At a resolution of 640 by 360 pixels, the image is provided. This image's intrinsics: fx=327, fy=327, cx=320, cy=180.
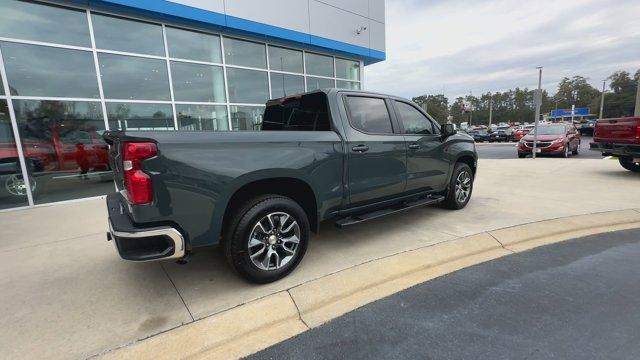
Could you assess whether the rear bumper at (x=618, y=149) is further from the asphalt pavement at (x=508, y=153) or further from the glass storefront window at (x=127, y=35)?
the glass storefront window at (x=127, y=35)

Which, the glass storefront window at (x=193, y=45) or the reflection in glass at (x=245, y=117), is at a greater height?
the glass storefront window at (x=193, y=45)

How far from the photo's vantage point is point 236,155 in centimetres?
278

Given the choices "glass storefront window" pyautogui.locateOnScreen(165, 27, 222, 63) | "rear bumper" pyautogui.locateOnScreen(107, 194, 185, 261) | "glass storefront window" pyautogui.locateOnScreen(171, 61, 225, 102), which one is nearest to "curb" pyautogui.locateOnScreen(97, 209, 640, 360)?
"rear bumper" pyautogui.locateOnScreen(107, 194, 185, 261)

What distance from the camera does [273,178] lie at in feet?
10.1

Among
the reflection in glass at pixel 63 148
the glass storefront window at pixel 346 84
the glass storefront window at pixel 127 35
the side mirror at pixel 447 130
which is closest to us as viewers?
the side mirror at pixel 447 130

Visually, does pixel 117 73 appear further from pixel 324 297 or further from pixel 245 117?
pixel 324 297

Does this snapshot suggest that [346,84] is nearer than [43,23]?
No

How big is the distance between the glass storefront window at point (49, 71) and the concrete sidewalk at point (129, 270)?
9.02 ft

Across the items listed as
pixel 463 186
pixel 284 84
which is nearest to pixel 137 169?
pixel 463 186

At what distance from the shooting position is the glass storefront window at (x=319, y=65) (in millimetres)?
11930

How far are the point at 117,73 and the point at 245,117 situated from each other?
11.9 ft

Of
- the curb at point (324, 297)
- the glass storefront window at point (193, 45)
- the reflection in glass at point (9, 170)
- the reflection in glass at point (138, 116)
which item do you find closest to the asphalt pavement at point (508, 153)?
the curb at point (324, 297)

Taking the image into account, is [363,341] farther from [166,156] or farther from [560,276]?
[560,276]

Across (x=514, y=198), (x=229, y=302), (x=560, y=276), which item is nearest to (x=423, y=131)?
(x=560, y=276)
